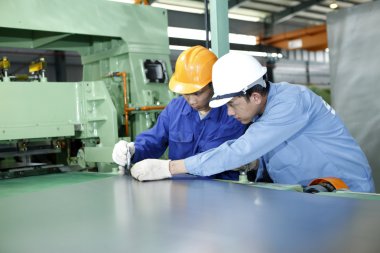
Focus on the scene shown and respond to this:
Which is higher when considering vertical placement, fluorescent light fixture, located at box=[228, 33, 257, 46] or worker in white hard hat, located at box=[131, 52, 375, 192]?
fluorescent light fixture, located at box=[228, 33, 257, 46]

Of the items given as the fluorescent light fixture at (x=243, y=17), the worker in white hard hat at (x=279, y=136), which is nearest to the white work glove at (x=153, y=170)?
the worker in white hard hat at (x=279, y=136)

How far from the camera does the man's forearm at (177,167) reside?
1.86 metres

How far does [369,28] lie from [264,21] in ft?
27.2

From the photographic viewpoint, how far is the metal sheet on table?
961 mm

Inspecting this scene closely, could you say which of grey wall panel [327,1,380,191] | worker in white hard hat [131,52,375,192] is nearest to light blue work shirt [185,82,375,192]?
worker in white hard hat [131,52,375,192]

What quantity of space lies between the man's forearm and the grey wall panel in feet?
5.04

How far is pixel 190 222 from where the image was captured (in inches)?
46.1

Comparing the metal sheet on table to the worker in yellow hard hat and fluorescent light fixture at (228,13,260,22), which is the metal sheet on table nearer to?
the worker in yellow hard hat

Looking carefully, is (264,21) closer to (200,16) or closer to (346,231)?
(200,16)

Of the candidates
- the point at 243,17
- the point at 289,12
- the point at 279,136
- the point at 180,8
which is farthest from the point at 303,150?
the point at 289,12

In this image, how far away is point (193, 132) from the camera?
89.7 inches

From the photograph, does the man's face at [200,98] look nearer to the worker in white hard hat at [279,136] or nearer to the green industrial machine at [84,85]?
the worker in white hard hat at [279,136]

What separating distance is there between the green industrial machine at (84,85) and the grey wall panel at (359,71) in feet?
4.23

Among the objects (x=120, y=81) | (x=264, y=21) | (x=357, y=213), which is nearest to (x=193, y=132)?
(x=120, y=81)
